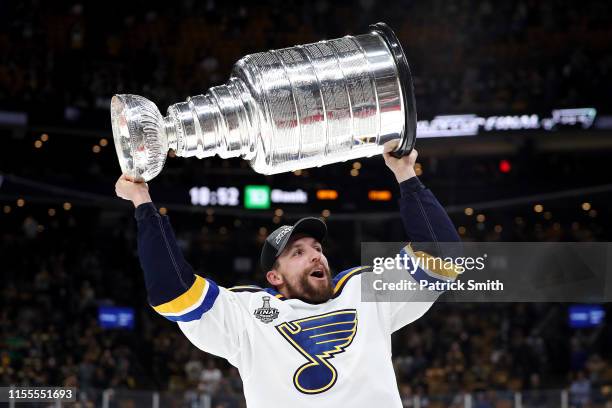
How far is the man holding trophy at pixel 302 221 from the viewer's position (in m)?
2.50

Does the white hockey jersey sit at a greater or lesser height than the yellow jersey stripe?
lesser

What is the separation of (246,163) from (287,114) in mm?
10748

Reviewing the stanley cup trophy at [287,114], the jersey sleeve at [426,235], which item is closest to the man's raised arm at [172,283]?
the stanley cup trophy at [287,114]

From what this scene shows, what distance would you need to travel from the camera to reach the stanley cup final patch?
2.78 meters

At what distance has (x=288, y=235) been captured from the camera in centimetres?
288

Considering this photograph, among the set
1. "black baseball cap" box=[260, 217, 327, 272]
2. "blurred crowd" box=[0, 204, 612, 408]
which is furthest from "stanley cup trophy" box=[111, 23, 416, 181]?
"blurred crowd" box=[0, 204, 612, 408]

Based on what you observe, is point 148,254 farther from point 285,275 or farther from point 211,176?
point 211,176

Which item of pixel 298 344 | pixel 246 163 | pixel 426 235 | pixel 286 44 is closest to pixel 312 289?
pixel 298 344

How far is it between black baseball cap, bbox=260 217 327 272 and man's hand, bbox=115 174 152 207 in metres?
0.46

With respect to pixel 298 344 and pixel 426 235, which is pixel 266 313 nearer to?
pixel 298 344

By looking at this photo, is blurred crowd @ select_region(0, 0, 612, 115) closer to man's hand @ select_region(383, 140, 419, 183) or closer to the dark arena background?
the dark arena background

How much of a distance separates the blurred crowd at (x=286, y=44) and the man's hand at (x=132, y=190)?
1024 cm

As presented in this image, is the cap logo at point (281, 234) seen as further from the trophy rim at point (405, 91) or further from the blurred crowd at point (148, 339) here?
the blurred crowd at point (148, 339)

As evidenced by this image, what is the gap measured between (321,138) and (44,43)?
12.1 m
